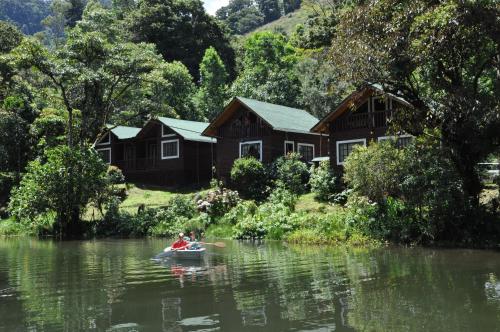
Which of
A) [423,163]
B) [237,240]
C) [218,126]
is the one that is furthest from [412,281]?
[218,126]

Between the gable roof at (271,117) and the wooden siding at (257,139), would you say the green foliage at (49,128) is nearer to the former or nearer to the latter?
the gable roof at (271,117)

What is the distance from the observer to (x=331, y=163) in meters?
33.0

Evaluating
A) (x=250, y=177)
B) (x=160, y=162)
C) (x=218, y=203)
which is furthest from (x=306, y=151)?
(x=160, y=162)

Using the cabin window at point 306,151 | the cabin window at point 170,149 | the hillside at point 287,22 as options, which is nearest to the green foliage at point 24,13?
the hillside at point 287,22

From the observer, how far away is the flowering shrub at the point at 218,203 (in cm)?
2967

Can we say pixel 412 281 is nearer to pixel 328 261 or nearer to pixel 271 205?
pixel 328 261

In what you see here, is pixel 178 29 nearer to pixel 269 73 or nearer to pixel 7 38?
pixel 269 73

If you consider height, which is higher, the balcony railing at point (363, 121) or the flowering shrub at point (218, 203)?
the balcony railing at point (363, 121)

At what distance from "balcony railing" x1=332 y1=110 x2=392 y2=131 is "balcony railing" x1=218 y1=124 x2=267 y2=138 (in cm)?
599

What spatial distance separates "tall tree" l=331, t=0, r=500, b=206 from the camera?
60.6 ft

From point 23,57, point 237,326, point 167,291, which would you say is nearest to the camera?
point 237,326

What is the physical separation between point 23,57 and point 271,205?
15491mm

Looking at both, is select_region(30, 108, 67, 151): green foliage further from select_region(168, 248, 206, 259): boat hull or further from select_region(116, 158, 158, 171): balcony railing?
select_region(168, 248, 206, 259): boat hull

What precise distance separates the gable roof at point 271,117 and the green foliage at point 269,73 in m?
13.4
